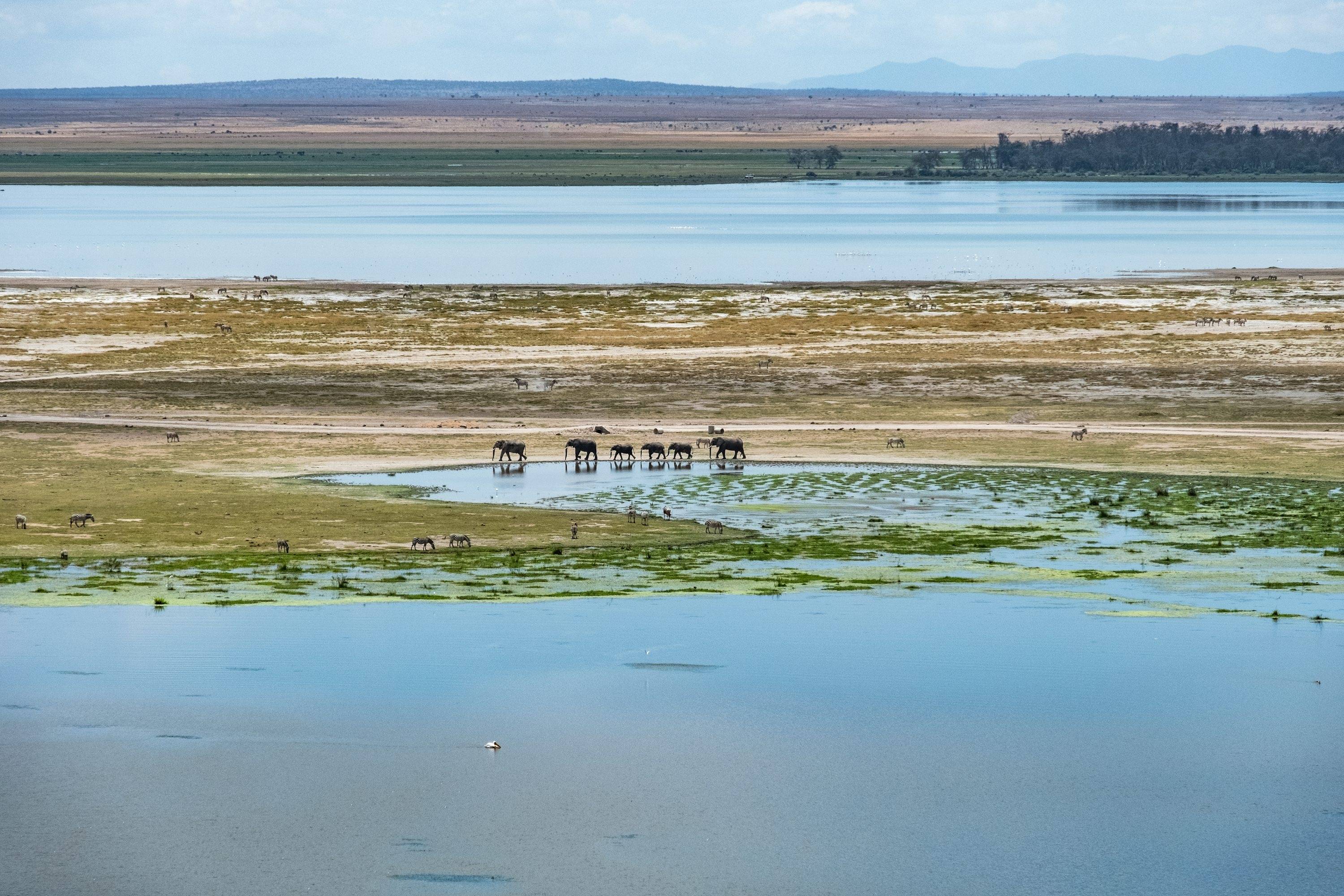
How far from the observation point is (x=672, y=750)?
2244cm

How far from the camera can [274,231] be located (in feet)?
438

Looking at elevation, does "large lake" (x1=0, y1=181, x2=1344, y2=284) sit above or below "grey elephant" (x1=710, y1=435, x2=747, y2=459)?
above

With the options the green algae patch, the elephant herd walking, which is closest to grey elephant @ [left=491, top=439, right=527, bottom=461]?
the elephant herd walking

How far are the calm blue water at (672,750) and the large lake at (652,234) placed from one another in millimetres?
67019

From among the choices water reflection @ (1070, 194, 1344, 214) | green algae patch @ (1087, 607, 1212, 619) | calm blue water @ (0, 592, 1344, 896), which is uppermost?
water reflection @ (1070, 194, 1344, 214)

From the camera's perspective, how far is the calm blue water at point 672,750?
18500 mm

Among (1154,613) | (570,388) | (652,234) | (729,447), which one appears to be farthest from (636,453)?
(652,234)

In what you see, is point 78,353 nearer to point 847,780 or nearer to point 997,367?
point 997,367

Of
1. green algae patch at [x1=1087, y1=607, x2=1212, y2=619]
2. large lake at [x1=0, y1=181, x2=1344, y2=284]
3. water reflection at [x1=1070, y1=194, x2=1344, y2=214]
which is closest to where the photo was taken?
green algae patch at [x1=1087, y1=607, x2=1212, y2=619]

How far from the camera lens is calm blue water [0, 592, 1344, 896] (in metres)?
18.5

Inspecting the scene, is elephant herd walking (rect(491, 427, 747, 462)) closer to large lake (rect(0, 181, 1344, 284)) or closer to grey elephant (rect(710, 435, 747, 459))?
grey elephant (rect(710, 435, 747, 459))

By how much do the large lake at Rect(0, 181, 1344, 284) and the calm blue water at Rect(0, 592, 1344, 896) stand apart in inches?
2639

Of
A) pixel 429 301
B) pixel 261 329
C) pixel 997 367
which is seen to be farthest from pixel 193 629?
pixel 429 301

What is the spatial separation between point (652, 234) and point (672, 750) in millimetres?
110541
